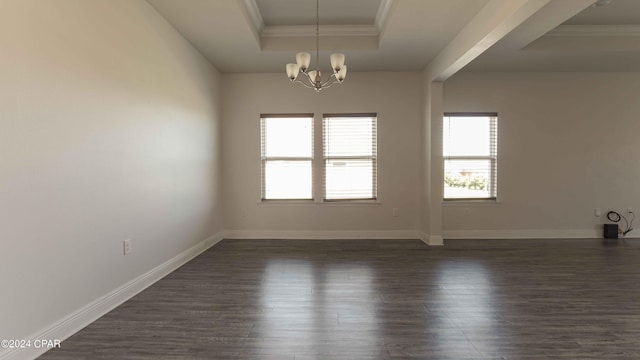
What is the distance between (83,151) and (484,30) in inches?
144

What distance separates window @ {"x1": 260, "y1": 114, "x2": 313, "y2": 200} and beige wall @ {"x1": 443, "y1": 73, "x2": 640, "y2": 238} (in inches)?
93.4

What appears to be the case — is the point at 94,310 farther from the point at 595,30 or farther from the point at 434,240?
the point at 595,30

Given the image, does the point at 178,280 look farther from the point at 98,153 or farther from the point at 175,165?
the point at 98,153

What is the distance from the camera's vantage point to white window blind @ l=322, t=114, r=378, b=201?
5.80 meters

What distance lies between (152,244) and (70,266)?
1.14 m

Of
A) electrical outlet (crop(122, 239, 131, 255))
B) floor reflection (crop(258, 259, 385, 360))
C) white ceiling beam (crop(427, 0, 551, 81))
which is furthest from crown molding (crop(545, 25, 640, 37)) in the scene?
electrical outlet (crop(122, 239, 131, 255))

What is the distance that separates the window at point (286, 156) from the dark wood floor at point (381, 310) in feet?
4.89

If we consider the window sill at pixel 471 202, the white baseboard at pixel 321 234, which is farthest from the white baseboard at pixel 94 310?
the window sill at pixel 471 202

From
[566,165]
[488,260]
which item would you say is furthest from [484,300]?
[566,165]

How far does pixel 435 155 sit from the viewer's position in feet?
17.3

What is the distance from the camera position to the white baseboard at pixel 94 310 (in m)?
2.08

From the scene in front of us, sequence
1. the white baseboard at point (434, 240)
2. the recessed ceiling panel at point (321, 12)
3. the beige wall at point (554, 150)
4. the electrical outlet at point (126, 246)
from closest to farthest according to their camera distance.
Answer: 1. the electrical outlet at point (126, 246)
2. the recessed ceiling panel at point (321, 12)
3. the white baseboard at point (434, 240)
4. the beige wall at point (554, 150)

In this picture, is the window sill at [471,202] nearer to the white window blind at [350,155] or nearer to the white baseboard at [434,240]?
the white baseboard at [434,240]

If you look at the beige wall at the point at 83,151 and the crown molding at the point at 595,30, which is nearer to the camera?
the beige wall at the point at 83,151
